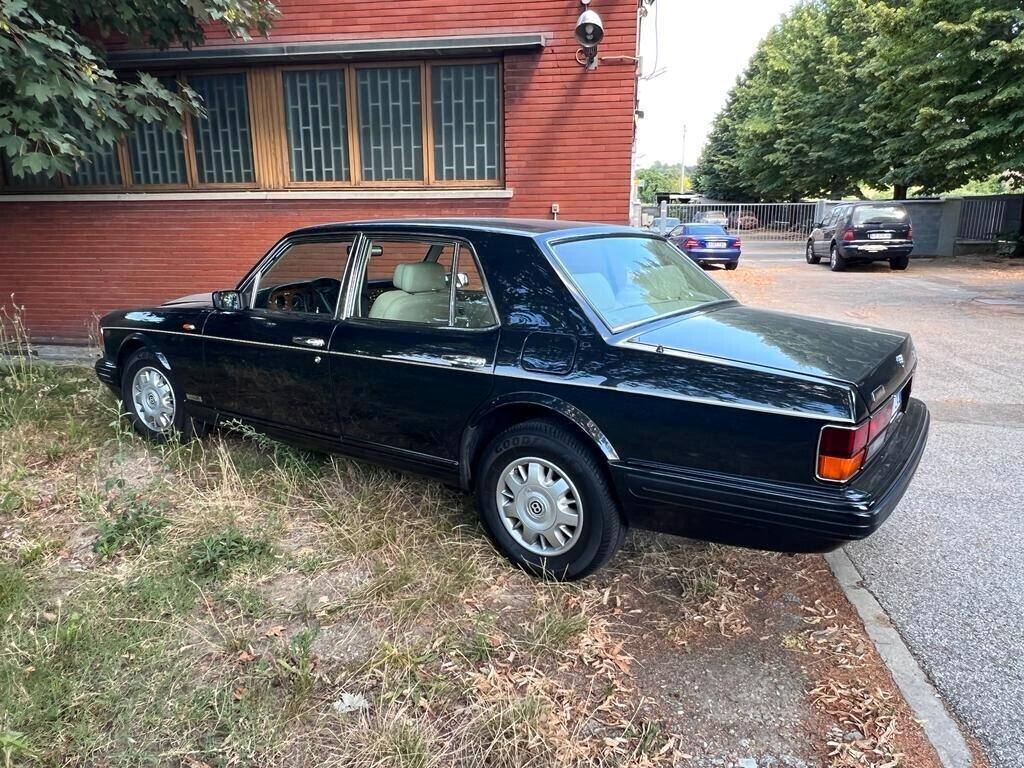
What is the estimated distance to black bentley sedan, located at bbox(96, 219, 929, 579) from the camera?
2.69m

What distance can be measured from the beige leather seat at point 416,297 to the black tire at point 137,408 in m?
1.84

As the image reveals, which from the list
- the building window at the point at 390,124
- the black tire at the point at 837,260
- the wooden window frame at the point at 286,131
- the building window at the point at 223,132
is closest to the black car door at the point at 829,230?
the black tire at the point at 837,260

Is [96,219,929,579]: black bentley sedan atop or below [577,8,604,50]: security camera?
below

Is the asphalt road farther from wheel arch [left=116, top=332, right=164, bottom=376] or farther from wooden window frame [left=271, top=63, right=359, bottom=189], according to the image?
wooden window frame [left=271, top=63, right=359, bottom=189]

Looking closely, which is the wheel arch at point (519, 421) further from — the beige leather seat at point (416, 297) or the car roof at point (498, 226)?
the car roof at point (498, 226)

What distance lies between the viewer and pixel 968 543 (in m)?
3.72

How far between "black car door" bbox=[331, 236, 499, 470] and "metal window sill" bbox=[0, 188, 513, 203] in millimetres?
4330

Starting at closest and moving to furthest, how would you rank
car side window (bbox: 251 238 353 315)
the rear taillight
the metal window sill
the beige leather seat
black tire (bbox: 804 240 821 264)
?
1. the rear taillight
2. the beige leather seat
3. car side window (bbox: 251 238 353 315)
4. the metal window sill
5. black tire (bbox: 804 240 821 264)

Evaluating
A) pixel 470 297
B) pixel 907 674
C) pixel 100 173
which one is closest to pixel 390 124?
pixel 100 173

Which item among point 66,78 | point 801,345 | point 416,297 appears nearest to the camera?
point 801,345

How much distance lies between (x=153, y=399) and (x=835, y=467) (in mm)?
4392

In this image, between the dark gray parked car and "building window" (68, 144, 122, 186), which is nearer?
"building window" (68, 144, 122, 186)

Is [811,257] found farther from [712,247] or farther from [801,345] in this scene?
[801,345]

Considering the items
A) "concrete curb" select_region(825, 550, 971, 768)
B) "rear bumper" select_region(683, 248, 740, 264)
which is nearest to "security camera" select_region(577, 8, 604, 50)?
"concrete curb" select_region(825, 550, 971, 768)
